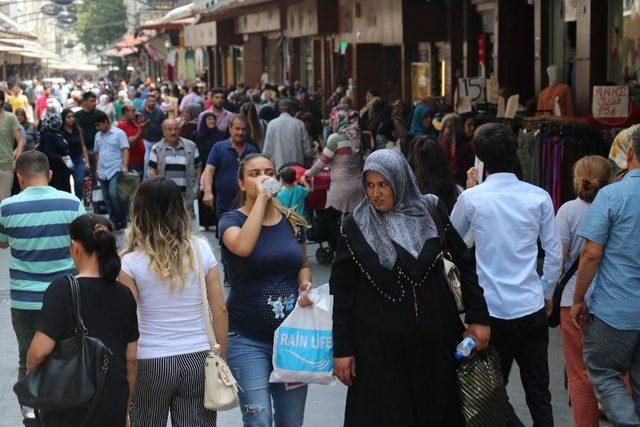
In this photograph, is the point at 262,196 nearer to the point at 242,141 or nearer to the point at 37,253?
the point at 37,253

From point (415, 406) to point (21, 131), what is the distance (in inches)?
428

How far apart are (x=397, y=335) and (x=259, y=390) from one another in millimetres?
829

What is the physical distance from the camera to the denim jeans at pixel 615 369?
5.59m

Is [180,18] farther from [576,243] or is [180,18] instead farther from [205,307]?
[205,307]

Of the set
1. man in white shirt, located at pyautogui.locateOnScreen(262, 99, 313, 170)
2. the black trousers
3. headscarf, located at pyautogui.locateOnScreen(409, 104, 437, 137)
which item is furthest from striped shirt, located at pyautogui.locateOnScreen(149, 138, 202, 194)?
the black trousers

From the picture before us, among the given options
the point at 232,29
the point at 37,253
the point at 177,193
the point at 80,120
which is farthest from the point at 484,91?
the point at 232,29

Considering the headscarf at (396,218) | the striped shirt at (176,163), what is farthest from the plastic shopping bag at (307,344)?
the striped shirt at (176,163)

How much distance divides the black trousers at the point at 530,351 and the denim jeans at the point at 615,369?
232 millimetres

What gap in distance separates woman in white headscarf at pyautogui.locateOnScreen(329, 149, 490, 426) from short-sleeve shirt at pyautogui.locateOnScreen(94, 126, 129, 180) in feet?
33.9

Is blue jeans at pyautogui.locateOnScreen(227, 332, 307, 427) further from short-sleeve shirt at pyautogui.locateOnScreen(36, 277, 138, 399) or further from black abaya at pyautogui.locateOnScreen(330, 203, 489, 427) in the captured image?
short-sleeve shirt at pyautogui.locateOnScreen(36, 277, 138, 399)

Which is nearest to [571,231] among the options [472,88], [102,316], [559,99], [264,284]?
[264,284]

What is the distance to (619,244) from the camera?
558 centimetres

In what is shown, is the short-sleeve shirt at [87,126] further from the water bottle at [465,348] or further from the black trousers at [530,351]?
the water bottle at [465,348]

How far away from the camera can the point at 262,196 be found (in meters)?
5.49
